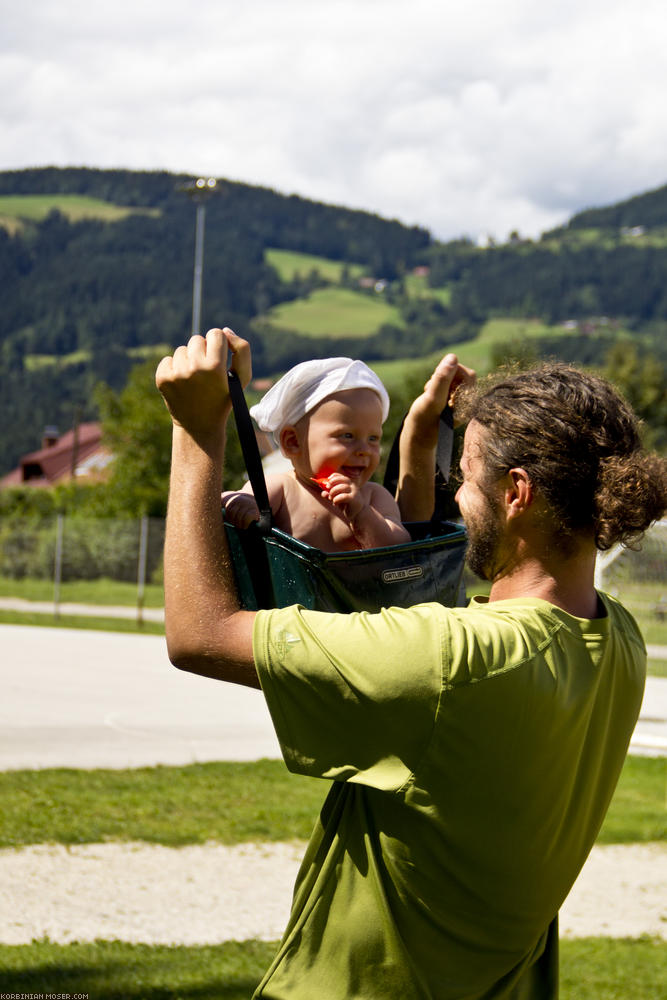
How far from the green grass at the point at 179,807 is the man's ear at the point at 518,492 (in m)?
5.61

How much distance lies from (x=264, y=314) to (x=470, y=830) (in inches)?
6057

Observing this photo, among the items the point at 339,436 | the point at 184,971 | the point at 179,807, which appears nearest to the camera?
the point at 339,436

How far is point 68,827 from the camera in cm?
703

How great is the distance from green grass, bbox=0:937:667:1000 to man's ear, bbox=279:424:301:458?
3035mm

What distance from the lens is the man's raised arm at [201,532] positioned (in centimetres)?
174

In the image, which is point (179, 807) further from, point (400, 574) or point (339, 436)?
point (400, 574)

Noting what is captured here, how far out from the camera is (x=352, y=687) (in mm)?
1670

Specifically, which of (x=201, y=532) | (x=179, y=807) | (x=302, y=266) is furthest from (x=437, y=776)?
(x=302, y=266)

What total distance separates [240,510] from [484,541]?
456mm

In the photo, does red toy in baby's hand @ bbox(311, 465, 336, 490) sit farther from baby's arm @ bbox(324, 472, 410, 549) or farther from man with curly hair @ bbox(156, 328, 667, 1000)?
man with curly hair @ bbox(156, 328, 667, 1000)

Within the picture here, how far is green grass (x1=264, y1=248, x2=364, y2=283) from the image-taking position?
170250mm

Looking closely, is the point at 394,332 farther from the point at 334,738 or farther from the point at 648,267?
the point at 334,738

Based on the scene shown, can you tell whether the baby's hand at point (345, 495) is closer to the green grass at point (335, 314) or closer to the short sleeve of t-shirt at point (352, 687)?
the short sleeve of t-shirt at point (352, 687)

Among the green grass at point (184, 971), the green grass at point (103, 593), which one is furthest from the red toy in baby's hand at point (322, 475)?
the green grass at point (103, 593)
